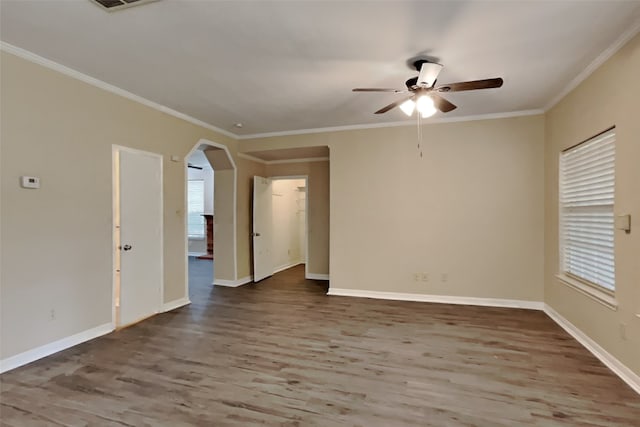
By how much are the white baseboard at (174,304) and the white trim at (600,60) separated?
5.42 metres

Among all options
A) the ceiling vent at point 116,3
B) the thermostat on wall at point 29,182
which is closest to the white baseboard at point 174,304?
the thermostat on wall at point 29,182

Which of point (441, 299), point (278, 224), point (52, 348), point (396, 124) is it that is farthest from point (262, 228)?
point (52, 348)

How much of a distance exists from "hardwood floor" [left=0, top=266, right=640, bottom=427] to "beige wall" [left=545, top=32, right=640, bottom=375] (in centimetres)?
28

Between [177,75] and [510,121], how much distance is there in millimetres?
4253

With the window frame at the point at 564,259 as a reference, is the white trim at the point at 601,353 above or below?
below

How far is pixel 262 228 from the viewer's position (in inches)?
258

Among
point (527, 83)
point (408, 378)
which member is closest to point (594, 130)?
point (527, 83)

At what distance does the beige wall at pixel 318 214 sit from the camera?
6688 millimetres

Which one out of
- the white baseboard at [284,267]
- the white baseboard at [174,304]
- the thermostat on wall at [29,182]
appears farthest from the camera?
the white baseboard at [284,267]

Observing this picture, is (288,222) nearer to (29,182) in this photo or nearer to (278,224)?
(278,224)

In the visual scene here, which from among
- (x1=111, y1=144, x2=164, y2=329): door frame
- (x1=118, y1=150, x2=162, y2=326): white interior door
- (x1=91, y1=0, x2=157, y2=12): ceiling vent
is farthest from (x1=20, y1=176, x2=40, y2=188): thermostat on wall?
(x1=91, y1=0, x2=157, y2=12): ceiling vent

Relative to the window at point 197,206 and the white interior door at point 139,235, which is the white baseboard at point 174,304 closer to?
the white interior door at point 139,235

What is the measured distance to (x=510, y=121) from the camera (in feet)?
15.3

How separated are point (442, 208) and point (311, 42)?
3200mm
